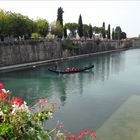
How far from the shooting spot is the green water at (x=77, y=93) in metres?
14.9

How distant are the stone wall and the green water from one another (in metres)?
5.04

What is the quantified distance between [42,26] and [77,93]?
95.6ft

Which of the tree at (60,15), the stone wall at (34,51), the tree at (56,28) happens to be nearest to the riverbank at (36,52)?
the stone wall at (34,51)

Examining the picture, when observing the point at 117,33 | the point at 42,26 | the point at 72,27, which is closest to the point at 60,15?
the point at 42,26

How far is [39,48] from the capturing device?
146 ft

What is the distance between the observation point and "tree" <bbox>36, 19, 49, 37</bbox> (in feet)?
160

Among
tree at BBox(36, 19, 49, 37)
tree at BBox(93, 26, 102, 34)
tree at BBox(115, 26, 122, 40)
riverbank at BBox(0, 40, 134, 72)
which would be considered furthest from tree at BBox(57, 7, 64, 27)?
tree at BBox(115, 26, 122, 40)

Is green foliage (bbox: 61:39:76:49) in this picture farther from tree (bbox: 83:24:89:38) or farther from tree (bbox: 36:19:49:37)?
tree (bbox: 83:24:89:38)

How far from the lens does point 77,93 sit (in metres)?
22.1

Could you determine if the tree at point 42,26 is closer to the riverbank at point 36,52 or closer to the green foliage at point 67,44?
the riverbank at point 36,52

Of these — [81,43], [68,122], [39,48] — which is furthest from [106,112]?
[81,43]

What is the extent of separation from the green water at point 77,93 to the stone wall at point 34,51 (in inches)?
199

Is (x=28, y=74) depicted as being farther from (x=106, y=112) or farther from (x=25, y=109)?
(x=25, y=109)

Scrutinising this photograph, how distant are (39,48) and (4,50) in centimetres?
934
